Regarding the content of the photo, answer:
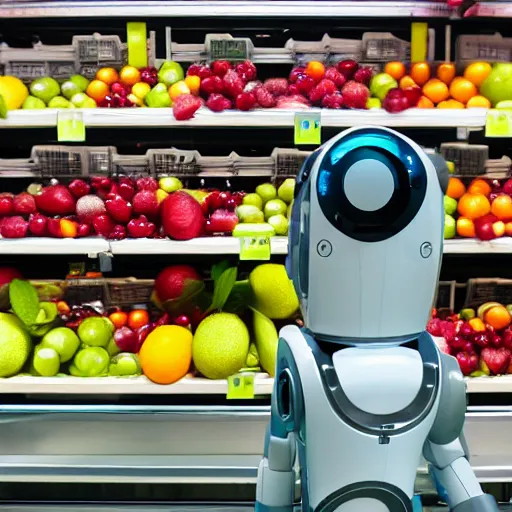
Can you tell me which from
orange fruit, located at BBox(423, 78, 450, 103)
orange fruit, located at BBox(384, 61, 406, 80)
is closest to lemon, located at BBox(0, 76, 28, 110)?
orange fruit, located at BBox(384, 61, 406, 80)

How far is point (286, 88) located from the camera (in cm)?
204

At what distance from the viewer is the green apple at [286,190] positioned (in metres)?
2.08

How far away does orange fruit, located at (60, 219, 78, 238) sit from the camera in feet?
6.40

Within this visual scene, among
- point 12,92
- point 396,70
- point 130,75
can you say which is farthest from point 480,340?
point 12,92

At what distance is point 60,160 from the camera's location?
7.01 ft

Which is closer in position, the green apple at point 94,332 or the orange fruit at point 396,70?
the green apple at point 94,332

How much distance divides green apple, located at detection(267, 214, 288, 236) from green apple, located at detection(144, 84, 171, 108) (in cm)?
55

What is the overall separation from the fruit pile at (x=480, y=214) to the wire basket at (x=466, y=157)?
0.29 ft

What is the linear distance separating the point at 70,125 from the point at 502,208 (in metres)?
1.52

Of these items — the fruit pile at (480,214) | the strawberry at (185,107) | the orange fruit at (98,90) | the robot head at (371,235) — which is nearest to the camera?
the robot head at (371,235)

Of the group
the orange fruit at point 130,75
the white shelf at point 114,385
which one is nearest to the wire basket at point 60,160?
the orange fruit at point 130,75

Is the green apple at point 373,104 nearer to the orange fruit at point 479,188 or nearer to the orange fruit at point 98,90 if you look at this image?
the orange fruit at point 479,188

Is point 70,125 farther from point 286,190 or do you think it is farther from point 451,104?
point 451,104

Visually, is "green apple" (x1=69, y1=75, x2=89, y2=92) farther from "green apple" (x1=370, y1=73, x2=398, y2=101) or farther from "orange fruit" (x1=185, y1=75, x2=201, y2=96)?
"green apple" (x1=370, y1=73, x2=398, y2=101)
